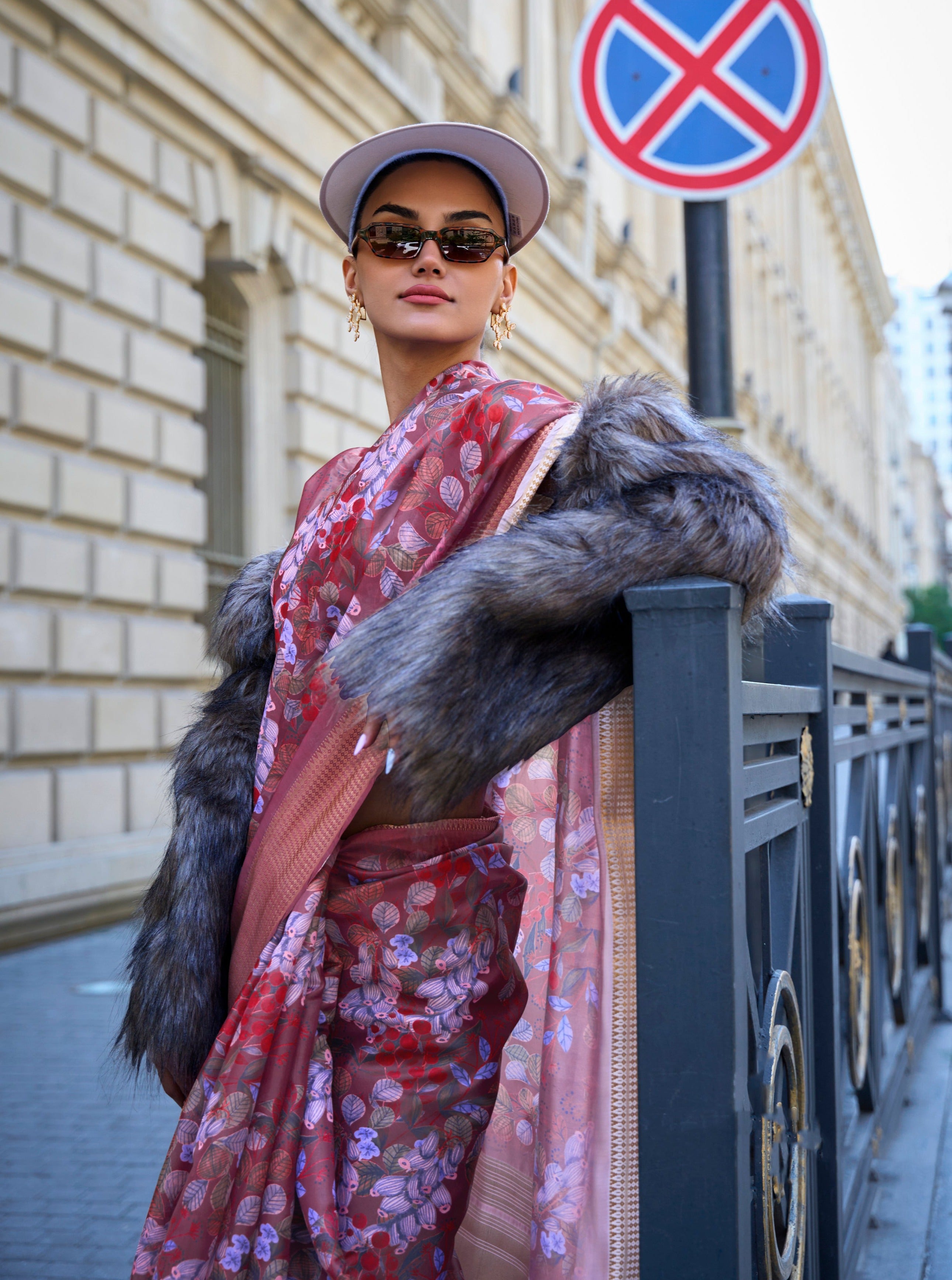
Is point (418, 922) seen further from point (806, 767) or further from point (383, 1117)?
point (806, 767)

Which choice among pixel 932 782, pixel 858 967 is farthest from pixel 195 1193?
pixel 932 782

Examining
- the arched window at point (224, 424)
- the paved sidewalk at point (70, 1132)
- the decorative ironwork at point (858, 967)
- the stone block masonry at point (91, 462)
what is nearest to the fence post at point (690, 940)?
the paved sidewalk at point (70, 1132)

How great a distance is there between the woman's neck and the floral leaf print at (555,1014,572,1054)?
837 millimetres

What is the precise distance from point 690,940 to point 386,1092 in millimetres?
483

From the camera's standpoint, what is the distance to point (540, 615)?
1.37 metres

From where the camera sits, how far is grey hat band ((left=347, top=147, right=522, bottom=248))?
1761 mm

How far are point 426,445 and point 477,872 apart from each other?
54 centimetres

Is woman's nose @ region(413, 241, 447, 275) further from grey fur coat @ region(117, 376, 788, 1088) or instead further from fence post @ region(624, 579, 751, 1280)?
fence post @ region(624, 579, 751, 1280)

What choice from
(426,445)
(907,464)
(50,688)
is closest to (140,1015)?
(426,445)

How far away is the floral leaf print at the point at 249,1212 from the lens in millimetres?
1498

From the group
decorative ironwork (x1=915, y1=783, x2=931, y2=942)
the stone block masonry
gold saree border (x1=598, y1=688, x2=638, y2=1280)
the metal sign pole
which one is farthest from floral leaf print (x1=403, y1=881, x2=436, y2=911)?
the stone block masonry

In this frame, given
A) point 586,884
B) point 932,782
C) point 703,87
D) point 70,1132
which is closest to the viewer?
point 586,884

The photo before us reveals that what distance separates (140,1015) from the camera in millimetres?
1772

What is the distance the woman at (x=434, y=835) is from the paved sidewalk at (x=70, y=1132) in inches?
18.1
